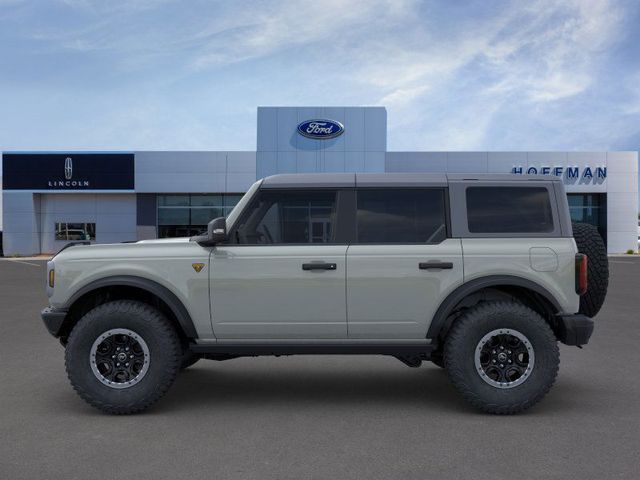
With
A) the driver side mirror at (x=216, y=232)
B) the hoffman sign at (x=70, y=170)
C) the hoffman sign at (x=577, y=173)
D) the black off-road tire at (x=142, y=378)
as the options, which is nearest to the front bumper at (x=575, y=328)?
the driver side mirror at (x=216, y=232)

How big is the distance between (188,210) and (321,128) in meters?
11.7

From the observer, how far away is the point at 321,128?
42781 mm

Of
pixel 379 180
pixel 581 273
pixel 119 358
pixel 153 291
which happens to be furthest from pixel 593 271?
pixel 119 358

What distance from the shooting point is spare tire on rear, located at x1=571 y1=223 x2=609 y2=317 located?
5395 millimetres

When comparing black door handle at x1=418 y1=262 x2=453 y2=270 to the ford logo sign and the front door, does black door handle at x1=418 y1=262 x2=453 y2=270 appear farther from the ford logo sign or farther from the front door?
the ford logo sign

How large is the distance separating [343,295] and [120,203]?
143 feet

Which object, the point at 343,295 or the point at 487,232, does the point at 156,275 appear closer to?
the point at 343,295

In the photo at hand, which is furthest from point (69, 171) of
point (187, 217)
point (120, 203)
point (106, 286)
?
point (106, 286)

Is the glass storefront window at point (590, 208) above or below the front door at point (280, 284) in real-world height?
above

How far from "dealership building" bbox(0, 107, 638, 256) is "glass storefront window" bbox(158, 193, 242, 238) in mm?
75

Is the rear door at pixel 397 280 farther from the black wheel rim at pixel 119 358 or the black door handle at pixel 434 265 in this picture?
the black wheel rim at pixel 119 358

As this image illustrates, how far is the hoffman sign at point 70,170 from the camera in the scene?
4444cm

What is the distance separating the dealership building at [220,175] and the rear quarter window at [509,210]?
122 feet

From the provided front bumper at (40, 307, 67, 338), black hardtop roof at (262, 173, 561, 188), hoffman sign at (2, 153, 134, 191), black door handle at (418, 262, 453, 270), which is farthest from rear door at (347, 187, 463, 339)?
hoffman sign at (2, 153, 134, 191)
